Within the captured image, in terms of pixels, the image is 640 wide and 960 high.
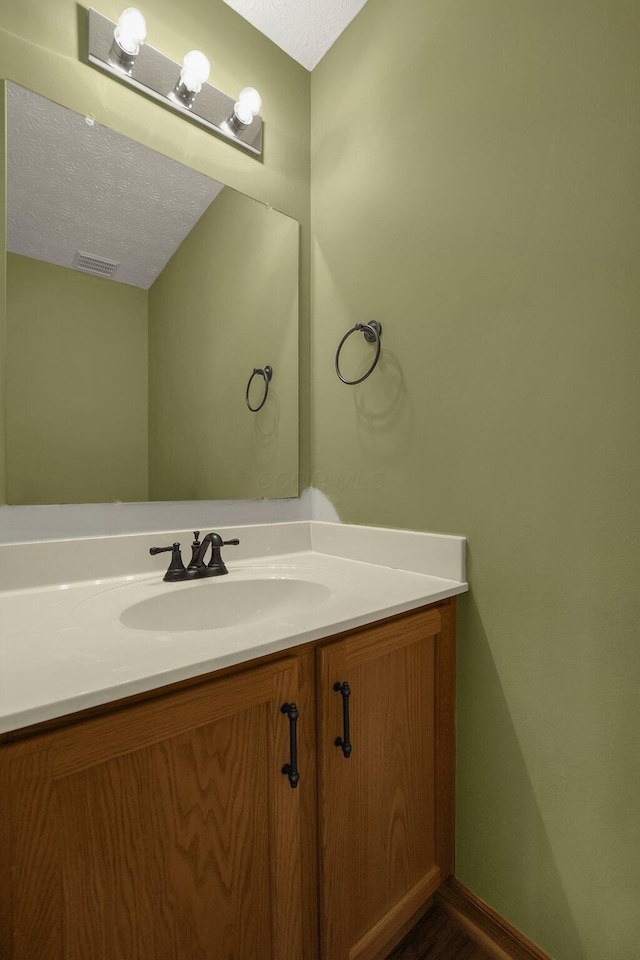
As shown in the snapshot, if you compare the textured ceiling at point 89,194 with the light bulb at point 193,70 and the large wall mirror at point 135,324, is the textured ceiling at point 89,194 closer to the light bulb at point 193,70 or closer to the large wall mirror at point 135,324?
the large wall mirror at point 135,324

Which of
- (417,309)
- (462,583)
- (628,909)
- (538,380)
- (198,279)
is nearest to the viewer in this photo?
(628,909)

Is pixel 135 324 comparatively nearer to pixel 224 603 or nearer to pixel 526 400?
pixel 224 603

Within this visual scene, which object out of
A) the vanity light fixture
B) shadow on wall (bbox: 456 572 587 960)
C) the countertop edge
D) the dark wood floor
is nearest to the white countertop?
the countertop edge

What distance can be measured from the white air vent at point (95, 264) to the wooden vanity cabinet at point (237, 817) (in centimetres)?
101

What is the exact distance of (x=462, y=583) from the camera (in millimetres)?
1059

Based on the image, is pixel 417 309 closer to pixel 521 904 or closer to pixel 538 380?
pixel 538 380

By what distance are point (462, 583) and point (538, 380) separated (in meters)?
0.49

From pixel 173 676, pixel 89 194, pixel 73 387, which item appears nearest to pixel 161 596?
pixel 173 676

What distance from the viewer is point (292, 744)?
720 millimetres

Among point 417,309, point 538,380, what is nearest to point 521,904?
point 538,380

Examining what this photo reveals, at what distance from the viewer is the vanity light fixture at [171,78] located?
3.51 ft

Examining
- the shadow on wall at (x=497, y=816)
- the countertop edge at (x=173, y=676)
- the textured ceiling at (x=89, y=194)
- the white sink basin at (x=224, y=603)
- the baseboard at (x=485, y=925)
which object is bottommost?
the baseboard at (x=485, y=925)

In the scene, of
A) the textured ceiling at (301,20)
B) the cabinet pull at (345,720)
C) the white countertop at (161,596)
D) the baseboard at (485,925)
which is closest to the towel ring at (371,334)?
the white countertop at (161,596)

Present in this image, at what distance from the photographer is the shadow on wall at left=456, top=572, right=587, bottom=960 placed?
36.4 inches
